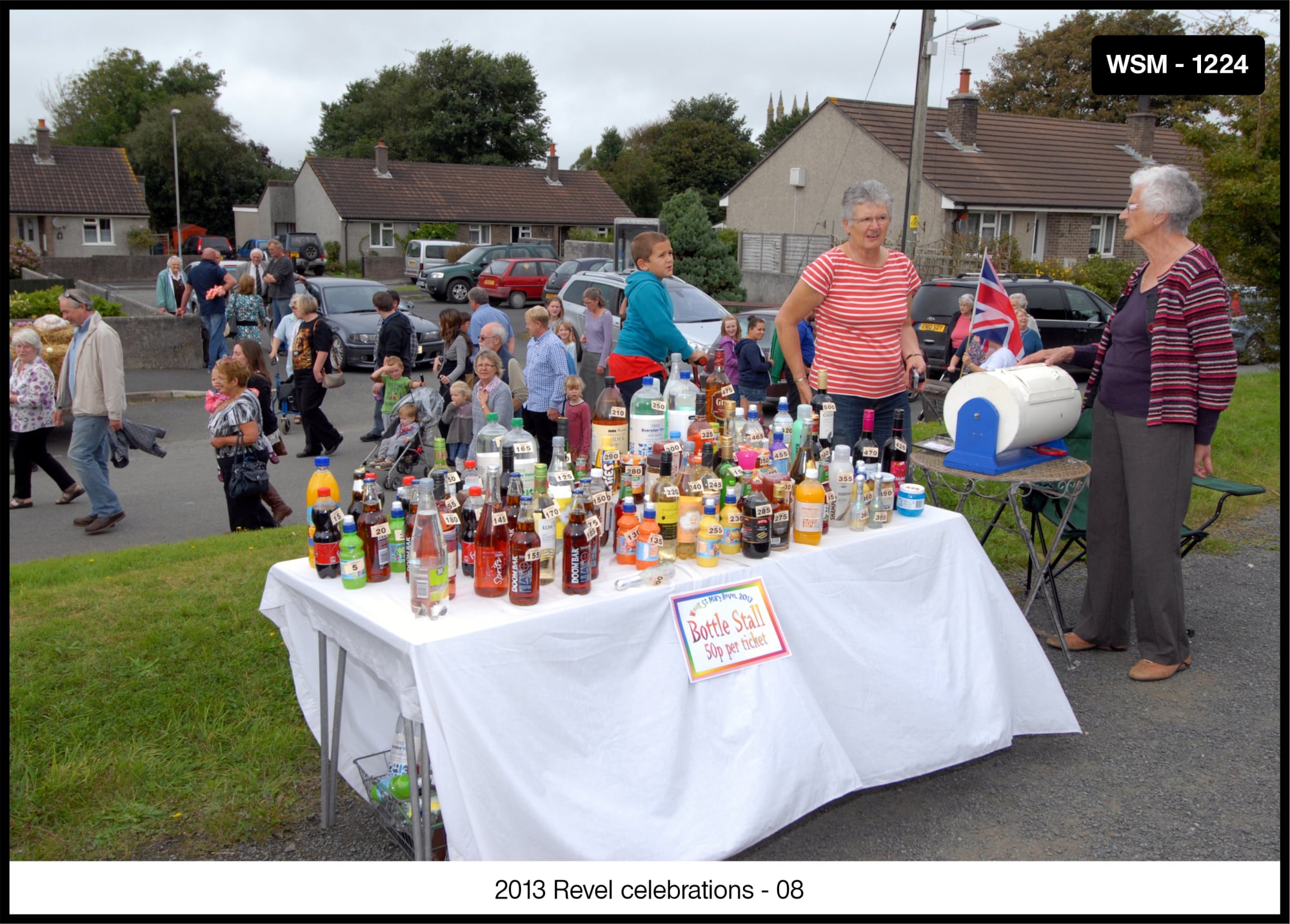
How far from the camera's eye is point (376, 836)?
3480 mm

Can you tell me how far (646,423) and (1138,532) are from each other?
2597mm

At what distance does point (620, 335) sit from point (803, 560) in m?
2.88

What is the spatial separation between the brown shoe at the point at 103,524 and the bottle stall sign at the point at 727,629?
6325 millimetres

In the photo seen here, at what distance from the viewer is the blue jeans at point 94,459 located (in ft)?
24.4

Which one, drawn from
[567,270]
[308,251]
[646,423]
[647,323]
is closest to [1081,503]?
[647,323]

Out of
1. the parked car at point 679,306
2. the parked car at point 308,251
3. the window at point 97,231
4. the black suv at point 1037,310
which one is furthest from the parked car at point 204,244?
the black suv at point 1037,310

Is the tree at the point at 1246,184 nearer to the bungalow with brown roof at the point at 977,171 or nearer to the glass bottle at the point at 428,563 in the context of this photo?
the bungalow with brown roof at the point at 977,171

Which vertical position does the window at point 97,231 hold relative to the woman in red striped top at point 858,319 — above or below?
above

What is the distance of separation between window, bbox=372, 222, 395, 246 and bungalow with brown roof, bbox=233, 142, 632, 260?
38 millimetres

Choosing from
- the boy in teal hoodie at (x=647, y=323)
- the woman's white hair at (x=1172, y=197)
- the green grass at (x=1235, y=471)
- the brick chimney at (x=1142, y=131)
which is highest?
the brick chimney at (x=1142, y=131)

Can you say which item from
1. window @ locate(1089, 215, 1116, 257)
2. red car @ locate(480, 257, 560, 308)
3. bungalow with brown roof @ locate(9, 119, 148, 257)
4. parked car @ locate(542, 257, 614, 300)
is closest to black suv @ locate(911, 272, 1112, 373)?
parked car @ locate(542, 257, 614, 300)

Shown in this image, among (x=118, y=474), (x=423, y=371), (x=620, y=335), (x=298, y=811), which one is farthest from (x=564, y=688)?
(x=423, y=371)

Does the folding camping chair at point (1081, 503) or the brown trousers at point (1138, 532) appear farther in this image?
the folding camping chair at point (1081, 503)

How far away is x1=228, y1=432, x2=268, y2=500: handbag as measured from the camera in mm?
6516
